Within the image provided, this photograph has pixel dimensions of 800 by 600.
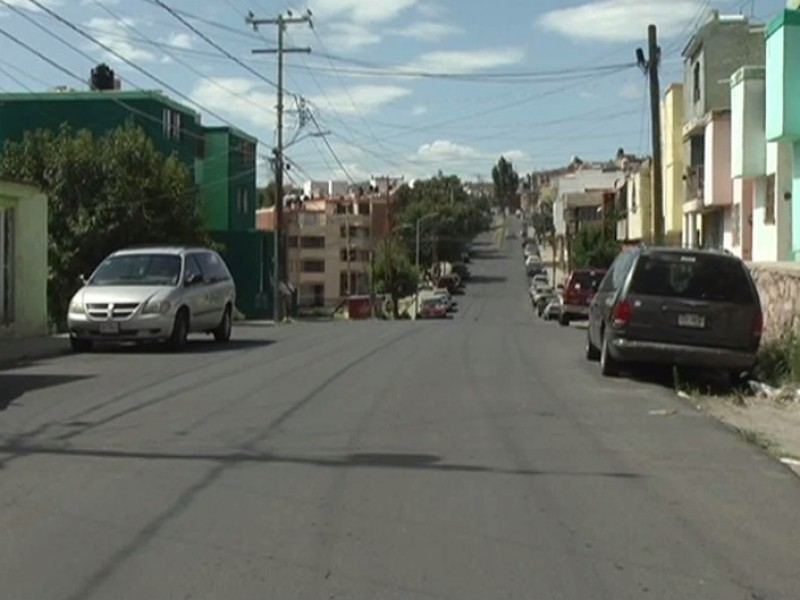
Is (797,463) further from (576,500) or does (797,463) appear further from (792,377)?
(792,377)

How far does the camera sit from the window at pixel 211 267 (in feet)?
76.3

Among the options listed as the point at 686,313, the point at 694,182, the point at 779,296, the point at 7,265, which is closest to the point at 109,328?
the point at 7,265

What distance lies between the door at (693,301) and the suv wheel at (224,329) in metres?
9.50

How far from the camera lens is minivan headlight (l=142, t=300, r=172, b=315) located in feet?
68.6

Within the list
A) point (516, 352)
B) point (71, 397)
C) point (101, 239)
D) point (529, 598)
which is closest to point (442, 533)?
point (529, 598)

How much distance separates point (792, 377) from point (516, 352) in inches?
249

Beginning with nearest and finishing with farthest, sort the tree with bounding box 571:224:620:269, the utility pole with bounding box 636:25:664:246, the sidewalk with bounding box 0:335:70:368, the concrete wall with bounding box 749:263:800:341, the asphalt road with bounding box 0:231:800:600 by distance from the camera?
the asphalt road with bounding box 0:231:800:600
the concrete wall with bounding box 749:263:800:341
the sidewalk with bounding box 0:335:70:368
the utility pole with bounding box 636:25:664:246
the tree with bounding box 571:224:620:269

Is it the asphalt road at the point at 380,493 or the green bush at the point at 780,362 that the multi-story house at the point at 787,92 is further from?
the asphalt road at the point at 380,493

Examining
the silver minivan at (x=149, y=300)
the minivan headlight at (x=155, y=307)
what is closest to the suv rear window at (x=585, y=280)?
the silver minivan at (x=149, y=300)

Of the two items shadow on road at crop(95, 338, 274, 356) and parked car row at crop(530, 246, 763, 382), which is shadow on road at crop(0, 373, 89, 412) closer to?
shadow on road at crop(95, 338, 274, 356)

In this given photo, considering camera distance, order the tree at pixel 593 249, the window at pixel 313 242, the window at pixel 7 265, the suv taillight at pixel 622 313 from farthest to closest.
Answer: the window at pixel 313 242 < the tree at pixel 593 249 < the window at pixel 7 265 < the suv taillight at pixel 622 313

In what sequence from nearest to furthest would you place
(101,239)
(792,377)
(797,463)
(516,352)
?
(797,463) → (792,377) → (516,352) → (101,239)

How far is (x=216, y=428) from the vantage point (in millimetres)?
11930

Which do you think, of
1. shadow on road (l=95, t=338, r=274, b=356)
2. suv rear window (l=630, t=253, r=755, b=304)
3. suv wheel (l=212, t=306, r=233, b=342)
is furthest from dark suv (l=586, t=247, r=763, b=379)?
suv wheel (l=212, t=306, r=233, b=342)
